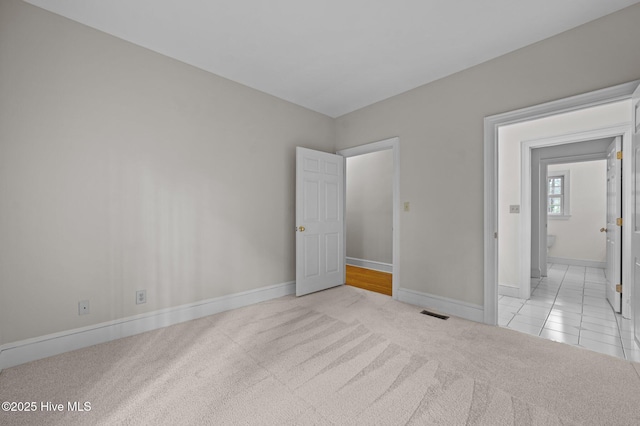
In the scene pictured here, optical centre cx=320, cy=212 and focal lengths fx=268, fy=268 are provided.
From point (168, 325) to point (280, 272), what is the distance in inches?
58.7

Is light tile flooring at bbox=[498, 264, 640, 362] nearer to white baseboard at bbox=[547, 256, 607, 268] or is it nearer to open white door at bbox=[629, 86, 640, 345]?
open white door at bbox=[629, 86, 640, 345]

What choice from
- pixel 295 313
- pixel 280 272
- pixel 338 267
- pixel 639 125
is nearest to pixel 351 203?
pixel 338 267

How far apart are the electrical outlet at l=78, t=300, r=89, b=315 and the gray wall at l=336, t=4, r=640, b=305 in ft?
11.2

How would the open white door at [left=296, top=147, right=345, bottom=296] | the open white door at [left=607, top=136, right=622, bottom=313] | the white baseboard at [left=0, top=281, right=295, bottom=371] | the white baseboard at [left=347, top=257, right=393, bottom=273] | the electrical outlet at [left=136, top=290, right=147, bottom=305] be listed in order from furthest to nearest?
the white baseboard at [left=347, top=257, right=393, bottom=273]
the open white door at [left=296, top=147, right=345, bottom=296]
the open white door at [left=607, top=136, right=622, bottom=313]
the electrical outlet at [left=136, top=290, right=147, bottom=305]
the white baseboard at [left=0, top=281, right=295, bottom=371]

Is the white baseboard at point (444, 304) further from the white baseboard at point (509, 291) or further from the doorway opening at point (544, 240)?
the white baseboard at point (509, 291)

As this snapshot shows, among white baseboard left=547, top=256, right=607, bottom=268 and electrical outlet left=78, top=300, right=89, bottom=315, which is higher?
electrical outlet left=78, top=300, right=89, bottom=315

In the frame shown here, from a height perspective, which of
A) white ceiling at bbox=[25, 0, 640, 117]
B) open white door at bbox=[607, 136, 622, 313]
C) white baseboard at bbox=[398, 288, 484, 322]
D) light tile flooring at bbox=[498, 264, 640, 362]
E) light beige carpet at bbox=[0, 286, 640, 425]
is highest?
white ceiling at bbox=[25, 0, 640, 117]

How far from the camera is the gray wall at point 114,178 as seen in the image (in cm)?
210

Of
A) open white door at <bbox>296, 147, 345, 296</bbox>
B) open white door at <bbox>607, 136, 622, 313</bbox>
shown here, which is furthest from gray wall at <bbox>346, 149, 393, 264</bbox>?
open white door at <bbox>607, 136, 622, 313</bbox>

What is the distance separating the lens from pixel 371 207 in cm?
584

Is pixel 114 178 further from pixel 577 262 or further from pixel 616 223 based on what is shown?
pixel 577 262

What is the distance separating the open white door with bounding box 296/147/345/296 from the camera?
3.82 metres

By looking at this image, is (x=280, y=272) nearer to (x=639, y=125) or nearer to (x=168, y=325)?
(x=168, y=325)

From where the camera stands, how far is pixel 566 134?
3555 mm
